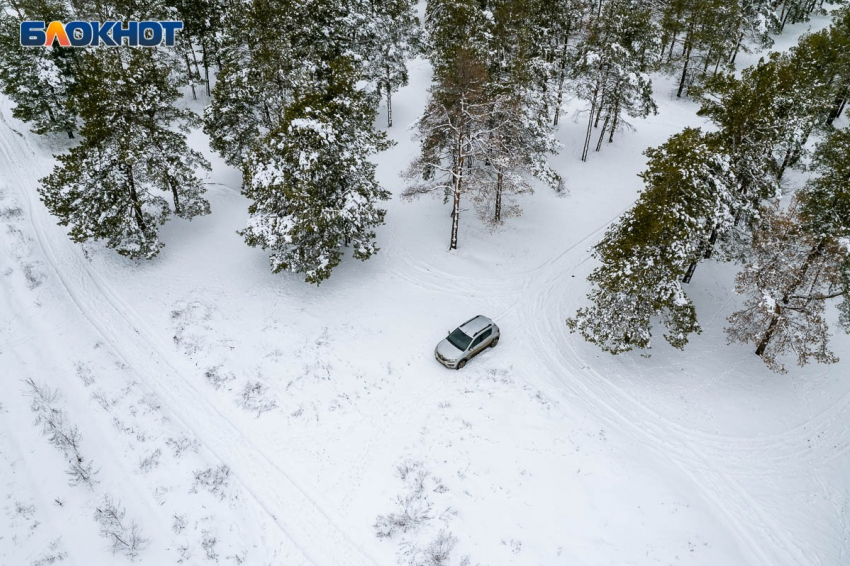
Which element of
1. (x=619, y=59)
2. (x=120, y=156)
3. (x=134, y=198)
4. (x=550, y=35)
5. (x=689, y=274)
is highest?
Answer: (x=550, y=35)

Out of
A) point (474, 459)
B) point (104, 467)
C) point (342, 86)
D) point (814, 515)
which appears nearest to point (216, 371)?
point (104, 467)

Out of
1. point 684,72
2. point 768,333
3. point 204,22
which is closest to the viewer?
point 768,333

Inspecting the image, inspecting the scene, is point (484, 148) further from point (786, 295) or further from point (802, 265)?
point (786, 295)

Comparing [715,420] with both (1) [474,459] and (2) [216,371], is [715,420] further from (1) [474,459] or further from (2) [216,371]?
(2) [216,371]

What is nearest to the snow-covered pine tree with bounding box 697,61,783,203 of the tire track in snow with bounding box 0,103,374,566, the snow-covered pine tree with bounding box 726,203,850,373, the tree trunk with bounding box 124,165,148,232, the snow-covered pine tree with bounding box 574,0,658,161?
the snow-covered pine tree with bounding box 726,203,850,373

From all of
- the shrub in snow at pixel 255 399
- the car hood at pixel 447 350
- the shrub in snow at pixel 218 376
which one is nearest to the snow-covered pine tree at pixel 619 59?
the car hood at pixel 447 350

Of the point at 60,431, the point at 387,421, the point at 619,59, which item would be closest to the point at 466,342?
the point at 387,421

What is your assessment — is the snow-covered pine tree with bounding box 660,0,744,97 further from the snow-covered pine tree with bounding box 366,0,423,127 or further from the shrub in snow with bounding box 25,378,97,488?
the shrub in snow with bounding box 25,378,97,488

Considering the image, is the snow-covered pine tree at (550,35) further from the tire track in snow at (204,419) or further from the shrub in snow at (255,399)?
the tire track in snow at (204,419)
